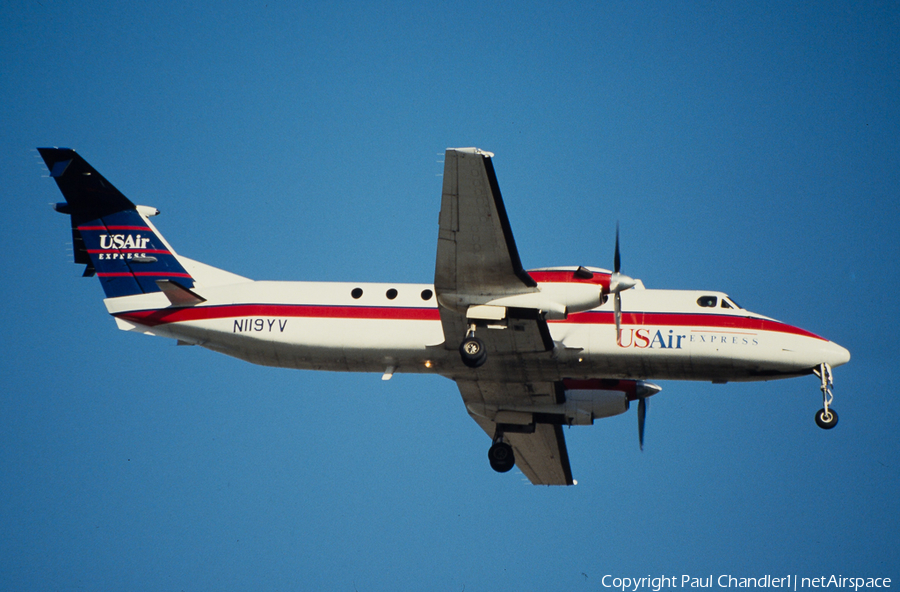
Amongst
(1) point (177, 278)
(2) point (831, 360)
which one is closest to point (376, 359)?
(1) point (177, 278)

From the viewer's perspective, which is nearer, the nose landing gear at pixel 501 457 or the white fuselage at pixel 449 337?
the white fuselage at pixel 449 337

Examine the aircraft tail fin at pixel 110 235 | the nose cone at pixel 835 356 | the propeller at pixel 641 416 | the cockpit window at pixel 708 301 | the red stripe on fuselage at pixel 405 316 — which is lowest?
the propeller at pixel 641 416

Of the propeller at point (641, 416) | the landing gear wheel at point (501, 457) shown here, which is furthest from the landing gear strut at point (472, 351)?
the propeller at point (641, 416)

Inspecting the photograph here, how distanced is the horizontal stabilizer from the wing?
6.89m

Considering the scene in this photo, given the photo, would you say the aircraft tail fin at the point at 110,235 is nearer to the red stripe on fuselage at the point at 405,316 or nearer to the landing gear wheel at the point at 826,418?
the red stripe on fuselage at the point at 405,316

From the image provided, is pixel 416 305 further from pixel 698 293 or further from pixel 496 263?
pixel 698 293

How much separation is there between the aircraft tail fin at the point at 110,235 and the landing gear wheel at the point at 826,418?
1589 centimetres

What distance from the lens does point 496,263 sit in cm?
1662

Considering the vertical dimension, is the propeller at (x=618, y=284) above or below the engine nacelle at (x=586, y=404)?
above

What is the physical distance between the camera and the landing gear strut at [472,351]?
1744 centimetres

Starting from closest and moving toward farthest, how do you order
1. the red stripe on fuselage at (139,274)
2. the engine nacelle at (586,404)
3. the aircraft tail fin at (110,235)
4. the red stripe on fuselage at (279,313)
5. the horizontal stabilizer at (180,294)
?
the red stripe on fuselage at (279,313), the horizontal stabilizer at (180,294), the engine nacelle at (586,404), the aircraft tail fin at (110,235), the red stripe on fuselage at (139,274)

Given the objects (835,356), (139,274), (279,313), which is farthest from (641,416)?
(139,274)

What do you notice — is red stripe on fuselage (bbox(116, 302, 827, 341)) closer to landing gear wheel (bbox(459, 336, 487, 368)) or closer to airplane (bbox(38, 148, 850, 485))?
airplane (bbox(38, 148, 850, 485))

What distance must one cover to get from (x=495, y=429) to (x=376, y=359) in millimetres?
4862
